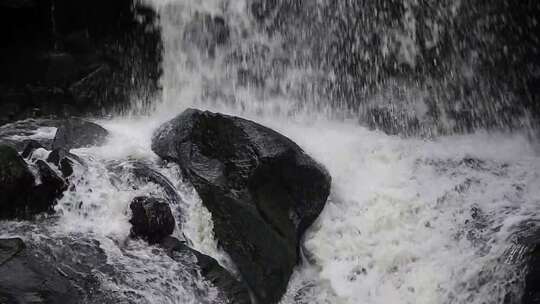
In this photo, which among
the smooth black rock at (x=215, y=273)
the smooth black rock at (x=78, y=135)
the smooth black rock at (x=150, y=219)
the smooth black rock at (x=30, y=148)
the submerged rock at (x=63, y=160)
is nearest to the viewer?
the smooth black rock at (x=215, y=273)

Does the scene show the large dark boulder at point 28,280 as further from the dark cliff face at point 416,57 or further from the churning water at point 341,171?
the dark cliff face at point 416,57

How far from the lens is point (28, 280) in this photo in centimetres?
536

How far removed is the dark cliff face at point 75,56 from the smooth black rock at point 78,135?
2.54 m

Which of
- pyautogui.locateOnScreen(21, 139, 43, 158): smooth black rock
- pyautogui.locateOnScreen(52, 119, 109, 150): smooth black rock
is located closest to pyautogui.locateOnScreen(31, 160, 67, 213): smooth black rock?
pyautogui.locateOnScreen(21, 139, 43, 158): smooth black rock

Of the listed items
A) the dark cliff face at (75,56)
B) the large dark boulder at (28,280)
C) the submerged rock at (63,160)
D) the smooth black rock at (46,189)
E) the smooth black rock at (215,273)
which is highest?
the dark cliff face at (75,56)

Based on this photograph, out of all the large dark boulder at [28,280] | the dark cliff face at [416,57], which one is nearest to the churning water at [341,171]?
the dark cliff face at [416,57]

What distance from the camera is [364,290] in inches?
292

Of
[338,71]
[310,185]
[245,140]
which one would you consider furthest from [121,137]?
[338,71]

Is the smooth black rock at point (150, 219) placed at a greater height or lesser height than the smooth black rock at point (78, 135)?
lesser

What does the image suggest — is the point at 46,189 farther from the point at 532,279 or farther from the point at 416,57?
the point at 416,57

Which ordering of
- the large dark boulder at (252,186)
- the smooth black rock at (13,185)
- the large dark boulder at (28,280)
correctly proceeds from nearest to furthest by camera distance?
the large dark boulder at (28,280), the smooth black rock at (13,185), the large dark boulder at (252,186)

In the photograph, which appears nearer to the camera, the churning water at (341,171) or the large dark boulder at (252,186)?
the churning water at (341,171)

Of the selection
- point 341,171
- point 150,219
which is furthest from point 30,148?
point 341,171

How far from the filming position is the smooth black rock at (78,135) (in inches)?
326
